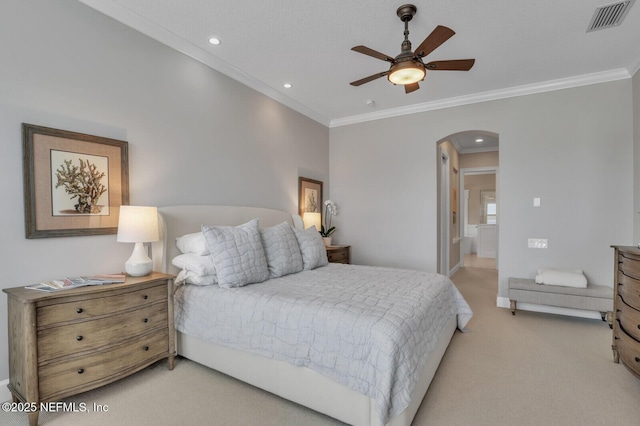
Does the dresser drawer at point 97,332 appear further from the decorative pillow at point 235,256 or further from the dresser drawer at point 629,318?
the dresser drawer at point 629,318

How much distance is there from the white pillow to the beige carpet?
774 millimetres

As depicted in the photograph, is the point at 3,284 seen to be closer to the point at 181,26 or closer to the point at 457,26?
the point at 181,26

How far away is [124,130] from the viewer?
252 cm

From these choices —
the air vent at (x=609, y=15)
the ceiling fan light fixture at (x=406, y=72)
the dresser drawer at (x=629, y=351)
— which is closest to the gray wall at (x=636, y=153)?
the air vent at (x=609, y=15)

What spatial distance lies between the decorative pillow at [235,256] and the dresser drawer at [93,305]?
473mm

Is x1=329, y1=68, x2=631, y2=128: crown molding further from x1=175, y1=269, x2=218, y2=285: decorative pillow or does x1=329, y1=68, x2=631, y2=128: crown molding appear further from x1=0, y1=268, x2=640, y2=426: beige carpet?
x1=175, y1=269, x2=218, y2=285: decorative pillow

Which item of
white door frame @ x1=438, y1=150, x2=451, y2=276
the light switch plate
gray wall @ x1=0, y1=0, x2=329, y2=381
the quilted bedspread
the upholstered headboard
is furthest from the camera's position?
white door frame @ x1=438, y1=150, x2=451, y2=276

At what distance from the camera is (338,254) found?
4.50 metres

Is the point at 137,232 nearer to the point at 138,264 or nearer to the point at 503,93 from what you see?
the point at 138,264

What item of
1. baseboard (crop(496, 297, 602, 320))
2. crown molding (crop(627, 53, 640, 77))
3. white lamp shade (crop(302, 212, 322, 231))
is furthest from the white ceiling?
baseboard (crop(496, 297, 602, 320))

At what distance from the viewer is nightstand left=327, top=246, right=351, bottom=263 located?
14.4ft

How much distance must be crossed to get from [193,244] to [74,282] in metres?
0.83

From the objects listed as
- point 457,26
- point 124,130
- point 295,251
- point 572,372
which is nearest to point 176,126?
point 124,130

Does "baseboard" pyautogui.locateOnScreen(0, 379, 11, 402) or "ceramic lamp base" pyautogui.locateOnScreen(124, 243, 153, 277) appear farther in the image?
"ceramic lamp base" pyautogui.locateOnScreen(124, 243, 153, 277)
